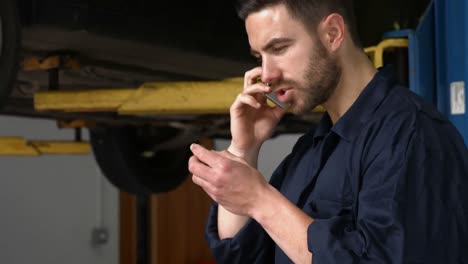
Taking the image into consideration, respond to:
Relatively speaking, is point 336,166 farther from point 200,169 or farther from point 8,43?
point 8,43

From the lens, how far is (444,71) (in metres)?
1.46

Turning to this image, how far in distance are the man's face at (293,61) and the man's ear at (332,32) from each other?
0.01 meters

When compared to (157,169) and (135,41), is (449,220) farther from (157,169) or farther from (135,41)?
(157,169)

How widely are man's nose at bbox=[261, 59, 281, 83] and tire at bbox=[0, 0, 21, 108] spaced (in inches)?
19.7

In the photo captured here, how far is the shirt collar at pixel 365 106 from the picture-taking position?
1.05 metres

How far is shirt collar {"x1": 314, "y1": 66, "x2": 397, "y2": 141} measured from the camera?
105 cm

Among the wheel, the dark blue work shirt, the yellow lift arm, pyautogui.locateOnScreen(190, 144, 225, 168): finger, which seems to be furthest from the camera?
the wheel

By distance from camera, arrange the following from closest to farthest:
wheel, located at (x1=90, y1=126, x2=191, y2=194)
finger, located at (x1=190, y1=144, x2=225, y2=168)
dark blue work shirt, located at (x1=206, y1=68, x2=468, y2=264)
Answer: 1. dark blue work shirt, located at (x1=206, y1=68, x2=468, y2=264)
2. finger, located at (x1=190, y1=144, x2=225, y2=168)
3. wheel, located at (x1=90, y1=126, x2=191, y2=194)

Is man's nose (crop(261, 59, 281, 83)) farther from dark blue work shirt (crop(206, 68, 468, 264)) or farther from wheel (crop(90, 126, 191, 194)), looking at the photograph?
wheel (crop(90, 126, 191, 194))

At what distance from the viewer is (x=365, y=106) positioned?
1066 mm

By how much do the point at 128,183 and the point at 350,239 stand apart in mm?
2231

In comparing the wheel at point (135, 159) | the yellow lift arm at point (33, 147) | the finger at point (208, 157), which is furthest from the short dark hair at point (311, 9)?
the wheel at point (135, 159)

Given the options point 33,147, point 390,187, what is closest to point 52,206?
point 33,147

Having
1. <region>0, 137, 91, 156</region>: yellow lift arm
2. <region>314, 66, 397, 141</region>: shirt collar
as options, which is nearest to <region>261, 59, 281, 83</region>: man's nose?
<region>314, 66, 397, 141</region>: shirt collar
